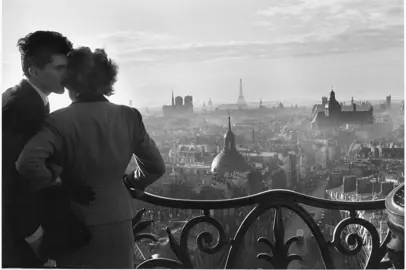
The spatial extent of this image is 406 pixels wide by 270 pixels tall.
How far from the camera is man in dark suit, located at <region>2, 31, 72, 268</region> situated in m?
1.38

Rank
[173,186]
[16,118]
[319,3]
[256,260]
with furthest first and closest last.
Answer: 1. [173,186]
2. [319,3]
3. [256,260]
4. [16,118]

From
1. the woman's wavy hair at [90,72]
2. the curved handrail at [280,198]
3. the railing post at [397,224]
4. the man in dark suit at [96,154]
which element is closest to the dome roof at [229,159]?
the curved handrail at [280,198]

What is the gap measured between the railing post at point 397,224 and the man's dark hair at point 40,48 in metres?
1.05

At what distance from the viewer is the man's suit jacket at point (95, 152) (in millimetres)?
1341

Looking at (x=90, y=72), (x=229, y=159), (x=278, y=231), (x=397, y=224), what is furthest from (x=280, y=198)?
(x=90, y=72)

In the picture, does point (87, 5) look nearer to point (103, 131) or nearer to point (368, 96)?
point (103, 131)

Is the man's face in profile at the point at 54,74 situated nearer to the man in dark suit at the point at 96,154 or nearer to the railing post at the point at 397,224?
the man in dark suit at the point at 96,154

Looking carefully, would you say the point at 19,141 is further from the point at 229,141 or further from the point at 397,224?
the point at 397,224

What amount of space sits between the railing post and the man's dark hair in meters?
1.05

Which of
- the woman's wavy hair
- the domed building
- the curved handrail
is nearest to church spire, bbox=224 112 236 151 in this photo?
the domed building

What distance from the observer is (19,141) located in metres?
1.38

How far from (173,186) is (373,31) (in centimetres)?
102

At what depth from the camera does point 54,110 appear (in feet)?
4.54

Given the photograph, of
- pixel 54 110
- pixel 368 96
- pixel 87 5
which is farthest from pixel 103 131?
pixel 368 96
